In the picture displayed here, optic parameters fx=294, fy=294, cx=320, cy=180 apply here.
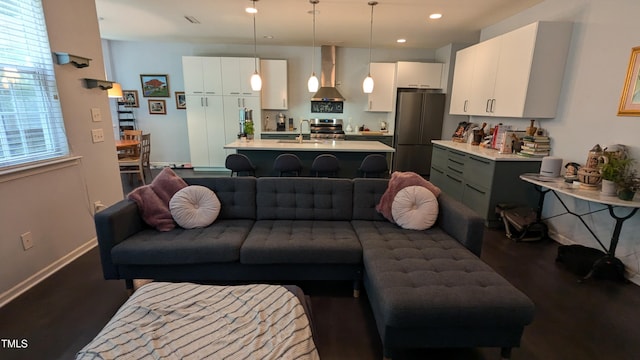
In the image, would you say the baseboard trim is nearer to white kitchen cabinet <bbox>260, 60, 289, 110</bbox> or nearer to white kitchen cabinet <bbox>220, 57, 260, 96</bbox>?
white kitchen cabinet <bbox>220, 57, 260, 96</bbox>

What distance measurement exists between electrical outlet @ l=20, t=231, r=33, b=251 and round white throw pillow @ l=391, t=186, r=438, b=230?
291cm

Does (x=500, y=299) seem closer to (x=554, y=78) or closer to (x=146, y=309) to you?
(x=146, y=309)

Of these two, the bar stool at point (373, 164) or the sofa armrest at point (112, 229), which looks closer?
the sofa armrest at point (112, 229)

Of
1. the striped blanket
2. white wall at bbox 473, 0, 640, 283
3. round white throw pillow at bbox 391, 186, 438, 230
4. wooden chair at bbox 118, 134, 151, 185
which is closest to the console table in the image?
white wall at bbox 473, 0, 640, 283

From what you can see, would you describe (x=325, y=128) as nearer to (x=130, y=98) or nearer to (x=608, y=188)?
(x=130, y=98)

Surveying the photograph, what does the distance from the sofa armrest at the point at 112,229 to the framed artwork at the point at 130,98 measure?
5.11 m

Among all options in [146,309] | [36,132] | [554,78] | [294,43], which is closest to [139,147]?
[36,132]

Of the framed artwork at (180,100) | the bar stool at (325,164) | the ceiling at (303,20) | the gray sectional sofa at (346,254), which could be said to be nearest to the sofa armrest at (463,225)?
the gray sectional sofa at (346,254)

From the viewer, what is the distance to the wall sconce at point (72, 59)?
2520mm

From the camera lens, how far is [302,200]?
8.76 feet

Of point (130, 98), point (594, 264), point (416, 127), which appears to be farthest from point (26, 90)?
point (416, 127)

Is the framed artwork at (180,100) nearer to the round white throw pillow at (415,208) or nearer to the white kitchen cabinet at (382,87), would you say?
the white kitchen cabinet at (382,87)

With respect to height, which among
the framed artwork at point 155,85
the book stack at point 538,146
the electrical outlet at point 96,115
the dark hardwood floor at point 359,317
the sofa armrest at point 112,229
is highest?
the framed artwork at point 155,85

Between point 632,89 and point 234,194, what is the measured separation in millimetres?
3604
